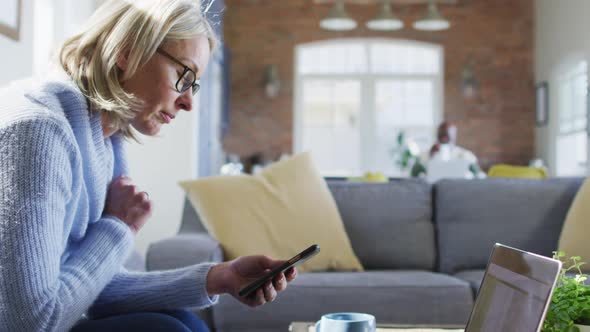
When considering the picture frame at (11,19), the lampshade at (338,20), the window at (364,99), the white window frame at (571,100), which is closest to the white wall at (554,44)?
the white window frame at (571,100)

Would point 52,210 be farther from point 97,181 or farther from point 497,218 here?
point 497,218

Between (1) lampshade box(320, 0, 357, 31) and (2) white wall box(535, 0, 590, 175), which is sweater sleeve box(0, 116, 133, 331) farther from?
(2) white wall box(535, 0, 590, 175)

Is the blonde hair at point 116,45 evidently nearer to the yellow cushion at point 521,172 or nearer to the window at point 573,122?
the yellow cushion at point 521,172

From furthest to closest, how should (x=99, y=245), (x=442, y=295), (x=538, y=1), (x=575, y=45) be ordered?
(x=538, y=1), (x=575, y=45), (x=442, y=295), (x=99, y=245)

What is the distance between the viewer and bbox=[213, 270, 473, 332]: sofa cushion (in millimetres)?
2363

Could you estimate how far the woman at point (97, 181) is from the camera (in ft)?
3.50

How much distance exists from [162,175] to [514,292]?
142 inches

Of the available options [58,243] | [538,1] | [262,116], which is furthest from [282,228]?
[538,1]

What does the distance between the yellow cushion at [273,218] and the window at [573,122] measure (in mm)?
4491

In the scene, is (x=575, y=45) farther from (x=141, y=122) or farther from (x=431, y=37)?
(x=141, y=122)

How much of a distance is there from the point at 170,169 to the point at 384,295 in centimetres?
234

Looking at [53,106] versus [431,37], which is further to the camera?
[431,37]

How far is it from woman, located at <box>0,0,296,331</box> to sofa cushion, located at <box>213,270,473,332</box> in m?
0.90

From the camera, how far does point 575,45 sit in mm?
6902
